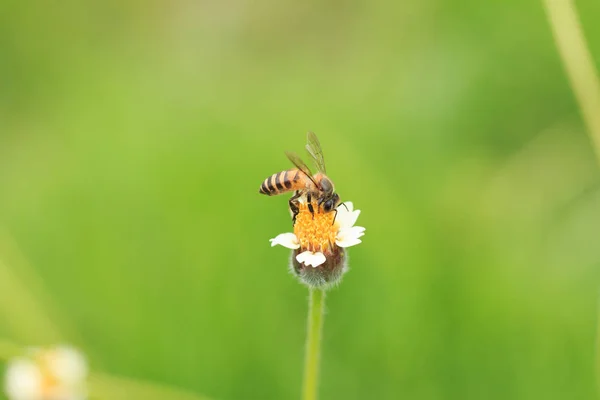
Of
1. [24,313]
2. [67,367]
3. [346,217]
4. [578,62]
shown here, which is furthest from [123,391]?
[578,62]

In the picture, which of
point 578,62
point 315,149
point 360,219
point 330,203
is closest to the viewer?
point 330,203

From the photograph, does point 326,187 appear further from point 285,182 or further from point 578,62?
point 578,62

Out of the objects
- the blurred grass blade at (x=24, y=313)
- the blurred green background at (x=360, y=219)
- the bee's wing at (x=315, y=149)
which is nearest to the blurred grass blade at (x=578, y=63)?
the blurred green background at (x=360, y=219)

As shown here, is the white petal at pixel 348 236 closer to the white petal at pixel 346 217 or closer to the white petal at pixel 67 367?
the white petal at pixel 346 217

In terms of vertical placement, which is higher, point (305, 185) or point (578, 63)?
point (578, 63)

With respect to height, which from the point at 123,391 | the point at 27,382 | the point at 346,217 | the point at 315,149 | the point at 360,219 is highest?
the point at 360,219

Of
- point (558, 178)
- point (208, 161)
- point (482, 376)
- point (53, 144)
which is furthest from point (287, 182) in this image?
point (53, 144)
